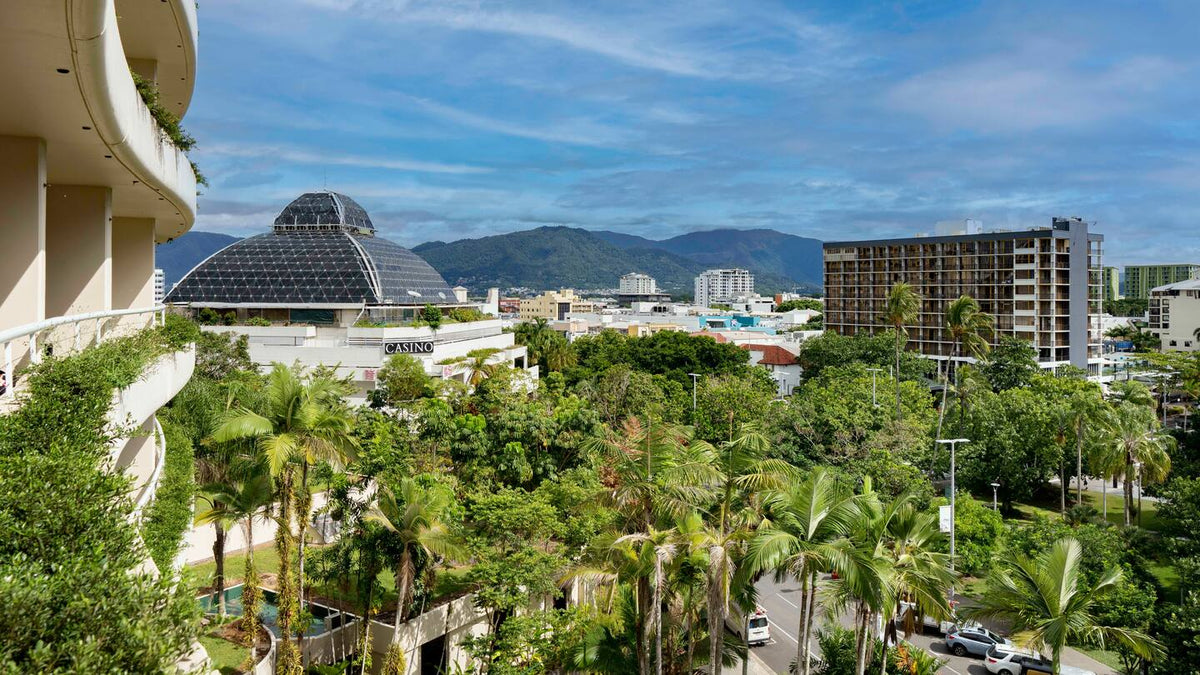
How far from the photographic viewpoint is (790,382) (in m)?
84.0

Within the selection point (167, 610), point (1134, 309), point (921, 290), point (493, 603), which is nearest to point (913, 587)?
point (493, 603)

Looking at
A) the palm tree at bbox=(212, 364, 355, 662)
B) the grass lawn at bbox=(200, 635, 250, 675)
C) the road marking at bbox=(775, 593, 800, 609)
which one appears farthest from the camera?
the road marking at bbox=(775, 593, 800, 609)

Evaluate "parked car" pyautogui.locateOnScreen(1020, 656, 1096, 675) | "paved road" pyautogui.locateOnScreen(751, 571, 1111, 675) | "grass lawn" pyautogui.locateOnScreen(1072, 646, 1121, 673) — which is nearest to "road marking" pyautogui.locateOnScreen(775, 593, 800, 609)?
"paved road" pyautogui.locateOnScreen(751, 571, 1111, 675)

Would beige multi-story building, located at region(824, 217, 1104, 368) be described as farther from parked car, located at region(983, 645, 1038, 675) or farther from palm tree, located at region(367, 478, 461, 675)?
palm tree, located at region(367, 478, 461, 675)

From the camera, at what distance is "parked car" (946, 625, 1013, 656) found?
1029 inches

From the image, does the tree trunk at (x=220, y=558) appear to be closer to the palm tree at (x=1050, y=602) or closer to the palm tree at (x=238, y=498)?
the palm tree at (x=238, y=498)

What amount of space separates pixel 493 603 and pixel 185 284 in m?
47.1

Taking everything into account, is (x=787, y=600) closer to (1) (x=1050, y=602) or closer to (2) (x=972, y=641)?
(2) (x=972, y=641)

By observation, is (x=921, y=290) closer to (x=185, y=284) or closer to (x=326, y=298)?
(x=326, y=298)

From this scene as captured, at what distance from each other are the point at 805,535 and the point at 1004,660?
1467 centimetres

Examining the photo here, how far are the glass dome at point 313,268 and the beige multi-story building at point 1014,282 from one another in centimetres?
4934

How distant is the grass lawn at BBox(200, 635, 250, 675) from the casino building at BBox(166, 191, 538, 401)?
28718 millimetres

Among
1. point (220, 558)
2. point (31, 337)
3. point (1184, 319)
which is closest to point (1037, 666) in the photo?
point (220, 558)

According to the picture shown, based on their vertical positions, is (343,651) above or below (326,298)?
below
